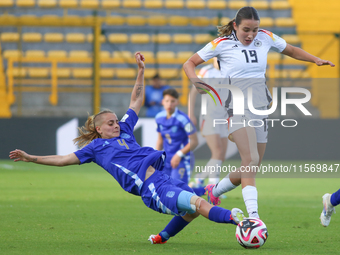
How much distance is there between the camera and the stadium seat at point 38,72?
14.8m

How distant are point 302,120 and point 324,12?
720 cm

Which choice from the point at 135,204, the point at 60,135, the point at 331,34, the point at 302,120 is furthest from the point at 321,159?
the point at 135,204

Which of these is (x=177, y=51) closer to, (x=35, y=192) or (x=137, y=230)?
(x=35, y=192)

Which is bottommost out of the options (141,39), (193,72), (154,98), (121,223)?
(121,223)

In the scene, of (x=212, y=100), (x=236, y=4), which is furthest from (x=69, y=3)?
(x=212, y=100)

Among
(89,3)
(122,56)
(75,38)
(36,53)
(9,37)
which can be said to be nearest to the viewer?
(9,37)

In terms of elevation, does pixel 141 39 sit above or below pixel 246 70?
above

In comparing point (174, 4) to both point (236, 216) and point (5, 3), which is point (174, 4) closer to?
point (5, 3)

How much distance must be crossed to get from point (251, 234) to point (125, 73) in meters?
11.9

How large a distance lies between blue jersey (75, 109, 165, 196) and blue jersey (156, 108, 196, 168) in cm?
320

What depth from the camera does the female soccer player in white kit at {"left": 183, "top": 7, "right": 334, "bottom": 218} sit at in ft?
15.1

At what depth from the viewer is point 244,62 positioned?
15.6ft

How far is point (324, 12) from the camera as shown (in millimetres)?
19219

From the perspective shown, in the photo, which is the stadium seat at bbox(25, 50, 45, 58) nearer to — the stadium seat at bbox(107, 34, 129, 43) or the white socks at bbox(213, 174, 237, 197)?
the stadium seat at bbox(107, 34, 129, 43)
